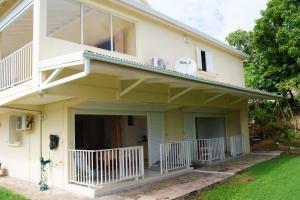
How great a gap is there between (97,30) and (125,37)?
149 cm

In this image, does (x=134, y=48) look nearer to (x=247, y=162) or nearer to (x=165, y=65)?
(x=165, y=65)

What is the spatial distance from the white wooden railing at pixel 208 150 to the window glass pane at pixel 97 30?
6.45m

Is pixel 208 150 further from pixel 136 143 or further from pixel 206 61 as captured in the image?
pixel 206 61

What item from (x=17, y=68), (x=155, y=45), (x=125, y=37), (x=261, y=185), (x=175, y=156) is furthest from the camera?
(x=155, y=45)

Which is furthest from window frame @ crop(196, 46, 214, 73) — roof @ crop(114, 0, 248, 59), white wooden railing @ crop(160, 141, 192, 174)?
white wooden railing @ crop(160, 141, 192, 174)

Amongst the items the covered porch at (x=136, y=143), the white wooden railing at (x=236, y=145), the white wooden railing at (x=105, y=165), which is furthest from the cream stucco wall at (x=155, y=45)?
the white wooden railing at (x=236, y=145)

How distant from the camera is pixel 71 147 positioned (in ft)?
31.9

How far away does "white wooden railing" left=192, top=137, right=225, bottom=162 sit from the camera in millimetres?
14133

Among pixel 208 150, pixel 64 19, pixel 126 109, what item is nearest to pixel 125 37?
pixel 64 19

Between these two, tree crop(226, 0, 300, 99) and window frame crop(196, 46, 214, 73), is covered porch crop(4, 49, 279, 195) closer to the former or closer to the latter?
window frame crop(196, 46, 214, 73)

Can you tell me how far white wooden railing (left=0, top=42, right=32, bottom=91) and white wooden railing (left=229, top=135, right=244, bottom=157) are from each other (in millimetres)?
11250

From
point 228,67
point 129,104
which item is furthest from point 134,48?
point 228,67

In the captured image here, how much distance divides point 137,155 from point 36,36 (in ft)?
16.6

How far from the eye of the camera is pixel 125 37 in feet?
42.9
